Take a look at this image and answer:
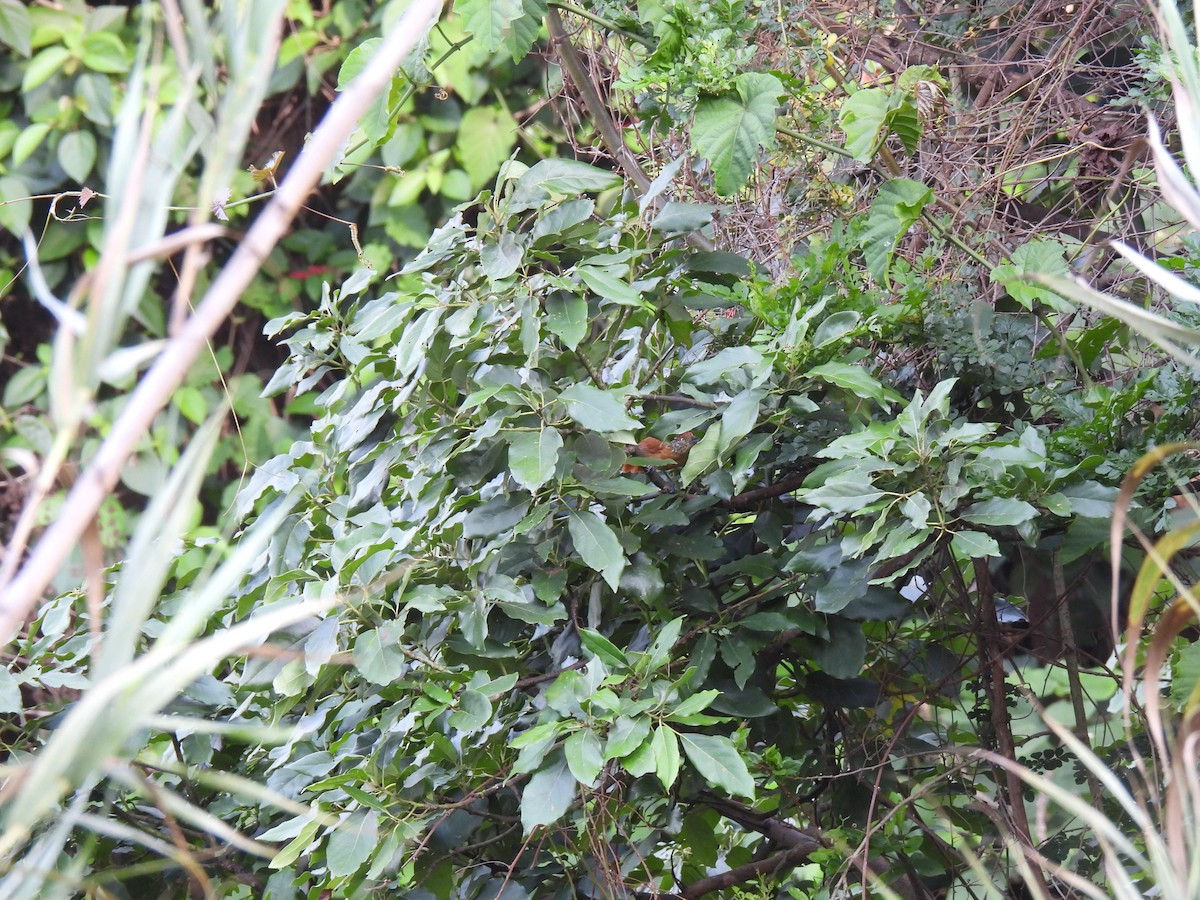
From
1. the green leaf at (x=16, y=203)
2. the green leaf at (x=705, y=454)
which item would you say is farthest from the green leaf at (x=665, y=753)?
the green leaf at (x=16, y=203)

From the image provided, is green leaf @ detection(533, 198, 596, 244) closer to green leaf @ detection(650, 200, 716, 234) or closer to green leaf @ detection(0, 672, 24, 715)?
green leaf @ detection(650, 200, 716, 234)

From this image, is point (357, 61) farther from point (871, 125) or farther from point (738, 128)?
point (871, 125)

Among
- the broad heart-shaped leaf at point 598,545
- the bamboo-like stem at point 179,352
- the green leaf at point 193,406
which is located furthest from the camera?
the green leaf at point 193,406

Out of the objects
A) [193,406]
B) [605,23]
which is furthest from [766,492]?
[193,406]

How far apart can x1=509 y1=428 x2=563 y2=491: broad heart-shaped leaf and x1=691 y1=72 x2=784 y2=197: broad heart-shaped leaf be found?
0.27m

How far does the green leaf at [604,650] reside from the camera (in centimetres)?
85

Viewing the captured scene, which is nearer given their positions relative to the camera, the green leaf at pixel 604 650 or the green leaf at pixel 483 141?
the green leaf at pixel 604 650

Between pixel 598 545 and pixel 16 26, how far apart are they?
7.30 feet

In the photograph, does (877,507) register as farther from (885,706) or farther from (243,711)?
(243,711)

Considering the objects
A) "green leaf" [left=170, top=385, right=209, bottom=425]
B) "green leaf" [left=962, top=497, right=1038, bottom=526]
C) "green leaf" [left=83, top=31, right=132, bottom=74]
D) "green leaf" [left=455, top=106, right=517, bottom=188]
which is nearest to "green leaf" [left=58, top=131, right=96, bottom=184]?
"green leaf" [left=83, top=31, right=132, bottom=74]

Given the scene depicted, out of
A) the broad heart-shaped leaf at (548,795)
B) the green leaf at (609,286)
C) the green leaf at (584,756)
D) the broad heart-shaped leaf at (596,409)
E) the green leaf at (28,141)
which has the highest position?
the green leaf at (609,286)

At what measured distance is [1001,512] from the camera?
830mm

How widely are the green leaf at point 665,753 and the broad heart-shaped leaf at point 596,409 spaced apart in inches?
9.1

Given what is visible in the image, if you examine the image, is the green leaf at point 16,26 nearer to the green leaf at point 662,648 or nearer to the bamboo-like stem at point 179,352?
the green leaf at point 662,648
